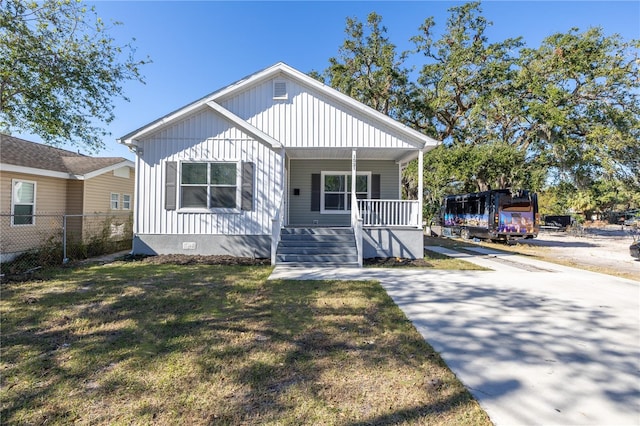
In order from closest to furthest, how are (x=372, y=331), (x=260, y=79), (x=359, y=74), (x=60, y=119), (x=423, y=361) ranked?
(x=423, y=361) < (x=372, y=331) < (x=260, y=79) < (x=60, y=119) < (x=359, y=74)

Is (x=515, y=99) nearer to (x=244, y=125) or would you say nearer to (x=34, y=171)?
(x=244, y=125)

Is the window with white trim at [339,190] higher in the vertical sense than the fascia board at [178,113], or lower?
lower

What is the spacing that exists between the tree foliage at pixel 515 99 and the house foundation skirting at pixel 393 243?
9.86 m

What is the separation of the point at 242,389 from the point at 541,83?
70.0 ft

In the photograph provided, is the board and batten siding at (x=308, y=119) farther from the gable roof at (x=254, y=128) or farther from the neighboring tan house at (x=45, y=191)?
the neighboring tan house at (x=45, y=191)

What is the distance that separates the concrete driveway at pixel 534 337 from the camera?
94.3 inches

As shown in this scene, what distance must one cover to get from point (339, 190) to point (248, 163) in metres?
3.93

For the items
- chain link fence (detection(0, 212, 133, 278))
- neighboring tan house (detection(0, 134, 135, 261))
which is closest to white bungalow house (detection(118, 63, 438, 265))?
chain link fence (detection(0, 212, 133, 278))

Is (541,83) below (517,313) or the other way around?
the other way around

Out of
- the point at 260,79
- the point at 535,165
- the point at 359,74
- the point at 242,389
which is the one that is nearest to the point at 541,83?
the point at 535,165

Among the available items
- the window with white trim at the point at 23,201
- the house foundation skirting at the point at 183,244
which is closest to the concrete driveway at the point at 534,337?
the house foundation skirting at the point at 183,244

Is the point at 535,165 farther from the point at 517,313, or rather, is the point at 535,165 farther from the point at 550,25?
the point at 517,313

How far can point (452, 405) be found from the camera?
2.32m

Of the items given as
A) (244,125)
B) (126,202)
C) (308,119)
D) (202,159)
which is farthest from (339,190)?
(126,202)
